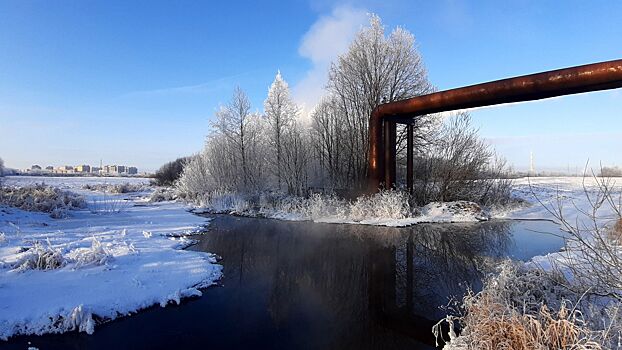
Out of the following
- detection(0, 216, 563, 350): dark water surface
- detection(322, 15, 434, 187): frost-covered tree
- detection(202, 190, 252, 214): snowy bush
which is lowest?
detection(0, 216, 563, 350): dark water surface

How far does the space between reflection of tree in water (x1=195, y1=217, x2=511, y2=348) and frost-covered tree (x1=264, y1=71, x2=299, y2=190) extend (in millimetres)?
11282

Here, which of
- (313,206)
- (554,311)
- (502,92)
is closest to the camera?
(554,311)

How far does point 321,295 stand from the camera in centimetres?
611

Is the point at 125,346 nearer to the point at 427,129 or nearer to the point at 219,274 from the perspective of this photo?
the point at 219,274

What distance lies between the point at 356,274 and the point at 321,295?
4.86ft

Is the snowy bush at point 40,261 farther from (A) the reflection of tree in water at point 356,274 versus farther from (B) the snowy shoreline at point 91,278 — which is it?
(A) the reflection of tree in water at point 356,274

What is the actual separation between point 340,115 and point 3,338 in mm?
19410

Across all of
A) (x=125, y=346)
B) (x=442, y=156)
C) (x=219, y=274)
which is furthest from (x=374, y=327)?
(x=442, y=156)

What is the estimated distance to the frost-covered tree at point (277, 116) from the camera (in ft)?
78.2

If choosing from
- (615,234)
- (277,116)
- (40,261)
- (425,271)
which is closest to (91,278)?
(40,261)

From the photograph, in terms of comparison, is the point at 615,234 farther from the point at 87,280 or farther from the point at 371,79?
the point at 371,79

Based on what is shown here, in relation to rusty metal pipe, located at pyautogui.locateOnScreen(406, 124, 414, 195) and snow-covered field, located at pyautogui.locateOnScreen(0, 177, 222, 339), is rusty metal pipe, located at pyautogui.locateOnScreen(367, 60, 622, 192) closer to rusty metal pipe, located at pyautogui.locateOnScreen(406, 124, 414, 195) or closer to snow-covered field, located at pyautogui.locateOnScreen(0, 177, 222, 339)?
rusty metal pipe, located at pyautogui.locateOnScreen(406, 124, 414, 195)

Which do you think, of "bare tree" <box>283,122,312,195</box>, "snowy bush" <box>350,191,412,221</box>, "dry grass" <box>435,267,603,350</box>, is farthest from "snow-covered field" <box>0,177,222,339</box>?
"bare tree" <box>283,122,312,195</box>

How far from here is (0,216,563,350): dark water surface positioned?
177 inches
